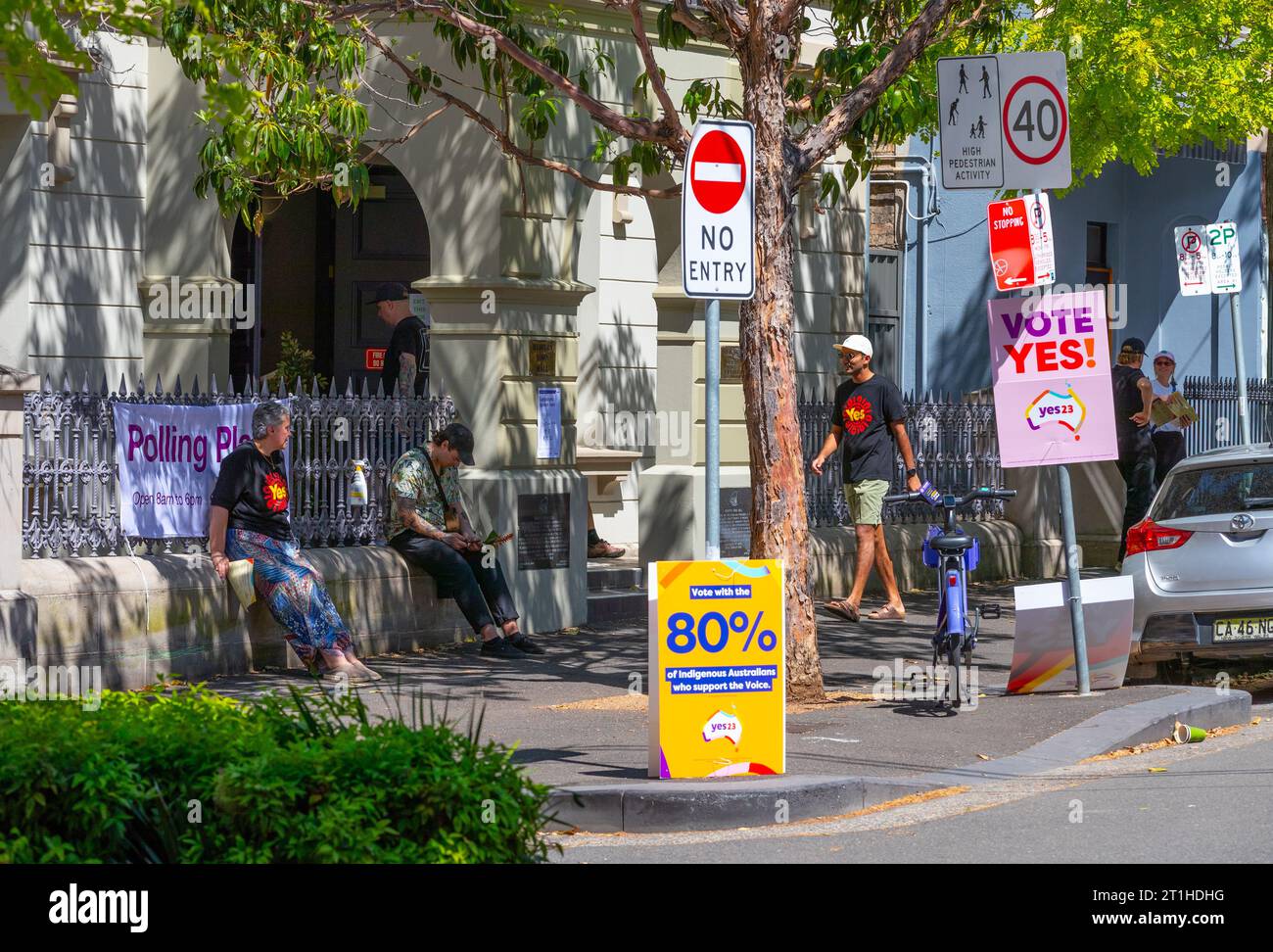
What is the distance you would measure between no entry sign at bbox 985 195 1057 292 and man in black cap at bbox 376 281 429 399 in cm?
516

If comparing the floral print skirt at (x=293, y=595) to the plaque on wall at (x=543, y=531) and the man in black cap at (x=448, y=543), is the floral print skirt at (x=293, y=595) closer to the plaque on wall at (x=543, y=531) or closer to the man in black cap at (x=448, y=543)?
the man in black cap at (x=448, y=543)

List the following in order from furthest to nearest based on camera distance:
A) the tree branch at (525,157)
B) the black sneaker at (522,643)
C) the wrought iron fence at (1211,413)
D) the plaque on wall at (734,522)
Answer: the wrought iron fence at (1211,413)
the plaque on wall at (734,522)
the black sneaker at (522,643)
the tree branch at (525,157)

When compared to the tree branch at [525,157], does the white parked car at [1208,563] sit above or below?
below

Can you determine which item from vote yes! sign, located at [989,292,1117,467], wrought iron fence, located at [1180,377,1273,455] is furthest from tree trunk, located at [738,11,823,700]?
wrought iron fence, located at [1180,377,1273,455]

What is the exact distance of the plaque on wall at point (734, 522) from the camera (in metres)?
16.5

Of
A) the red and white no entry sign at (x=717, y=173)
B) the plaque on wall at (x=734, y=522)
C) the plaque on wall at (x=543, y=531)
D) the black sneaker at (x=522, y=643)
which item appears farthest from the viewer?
the plaque on wall at (x=734, y=522)

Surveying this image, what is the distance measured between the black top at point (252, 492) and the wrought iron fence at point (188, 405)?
0.63 meters

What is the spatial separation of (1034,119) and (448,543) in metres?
4.77

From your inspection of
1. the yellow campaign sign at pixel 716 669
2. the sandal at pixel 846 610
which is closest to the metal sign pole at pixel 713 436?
the yellow campaign sign at pixel 716 669

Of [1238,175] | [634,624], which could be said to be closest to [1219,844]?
[634,624]

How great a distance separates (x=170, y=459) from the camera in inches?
489

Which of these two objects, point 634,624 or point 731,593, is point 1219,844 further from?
point 634,624

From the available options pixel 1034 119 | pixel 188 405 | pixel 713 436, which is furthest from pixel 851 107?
pixel 188 405

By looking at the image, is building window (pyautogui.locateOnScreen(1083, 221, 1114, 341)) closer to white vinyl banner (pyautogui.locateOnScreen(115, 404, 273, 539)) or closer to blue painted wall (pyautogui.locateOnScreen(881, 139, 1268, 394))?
blue painted wall (pyautogui.locateOnScreen(881, 139, 1268, 394))
